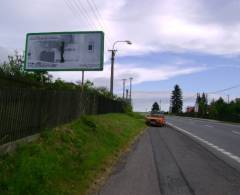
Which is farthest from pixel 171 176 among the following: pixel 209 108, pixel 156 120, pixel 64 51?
pixel 209 108

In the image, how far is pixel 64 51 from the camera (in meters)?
31.7

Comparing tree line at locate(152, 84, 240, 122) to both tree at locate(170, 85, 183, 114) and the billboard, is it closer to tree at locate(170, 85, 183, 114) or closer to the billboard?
tree at locate(170, 85, 183, 114)

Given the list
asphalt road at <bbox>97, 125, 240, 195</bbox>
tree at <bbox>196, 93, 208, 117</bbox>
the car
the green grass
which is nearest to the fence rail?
the green grass

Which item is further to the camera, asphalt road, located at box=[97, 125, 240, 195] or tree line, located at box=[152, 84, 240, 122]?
tree line, located at box=[152, 84, 240, 122]

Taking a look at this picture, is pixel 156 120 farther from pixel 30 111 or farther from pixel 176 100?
pixel 176 100

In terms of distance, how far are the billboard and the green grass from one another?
14.2 m

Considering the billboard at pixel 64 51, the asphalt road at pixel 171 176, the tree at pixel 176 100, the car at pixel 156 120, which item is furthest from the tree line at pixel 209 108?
the asphalt road at pixel 171 176

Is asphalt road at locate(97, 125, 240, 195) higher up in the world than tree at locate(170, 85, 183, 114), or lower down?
lower down

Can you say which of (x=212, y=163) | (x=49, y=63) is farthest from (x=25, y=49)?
(x=212, y=163)

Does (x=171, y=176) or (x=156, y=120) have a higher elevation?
(x=156, y=120)

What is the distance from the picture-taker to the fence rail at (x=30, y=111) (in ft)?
36.2

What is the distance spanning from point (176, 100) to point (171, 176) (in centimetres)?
17318

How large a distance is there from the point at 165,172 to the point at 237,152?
784 centimetres

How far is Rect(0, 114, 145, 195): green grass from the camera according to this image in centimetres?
882
